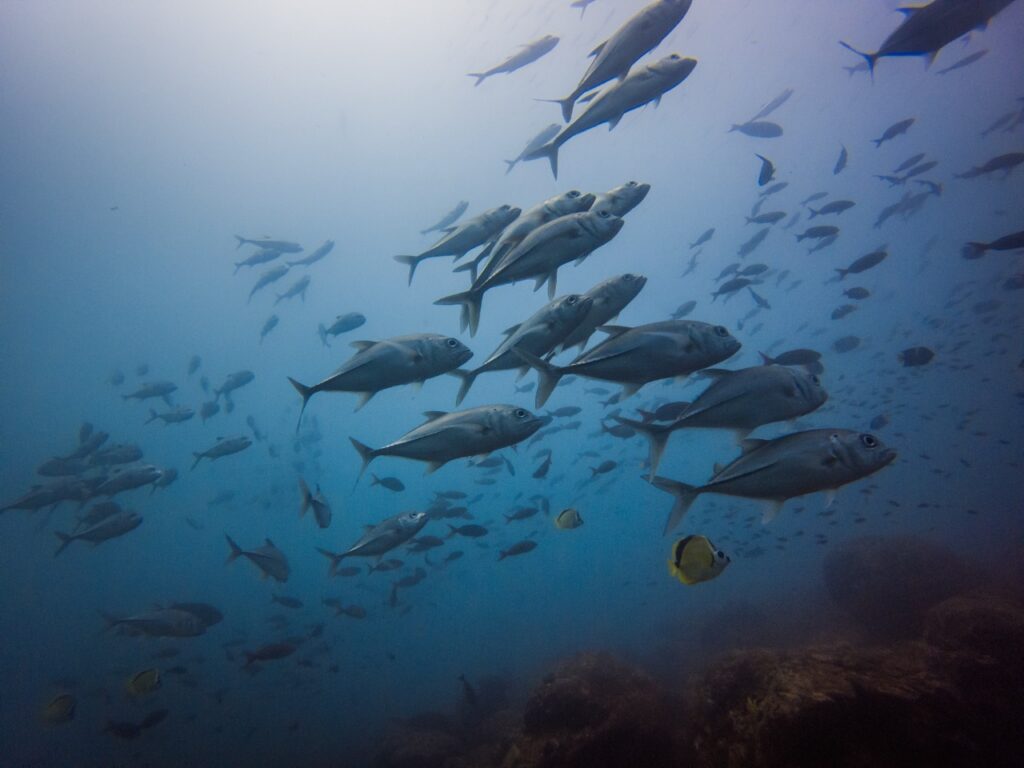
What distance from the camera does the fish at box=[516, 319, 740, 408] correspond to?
115 inches

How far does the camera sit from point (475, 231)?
464cm

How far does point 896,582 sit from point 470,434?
45.4 feet

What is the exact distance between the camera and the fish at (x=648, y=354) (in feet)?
9.62

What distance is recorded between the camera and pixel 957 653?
19.1 ft

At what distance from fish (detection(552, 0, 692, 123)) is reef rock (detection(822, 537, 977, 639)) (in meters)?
13.1

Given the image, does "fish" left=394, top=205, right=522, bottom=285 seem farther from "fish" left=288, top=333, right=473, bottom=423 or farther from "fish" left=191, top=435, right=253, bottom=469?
"fish" left=191, top=435, right=253, bottom=469

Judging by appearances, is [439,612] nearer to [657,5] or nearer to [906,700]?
[906,700]

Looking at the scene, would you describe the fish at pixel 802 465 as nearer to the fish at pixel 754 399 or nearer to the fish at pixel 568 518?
the fish at pixel 754 399

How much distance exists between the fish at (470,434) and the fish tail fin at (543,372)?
0.31 m

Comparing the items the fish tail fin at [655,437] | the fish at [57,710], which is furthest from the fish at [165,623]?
the fish tail fin at [655,437]

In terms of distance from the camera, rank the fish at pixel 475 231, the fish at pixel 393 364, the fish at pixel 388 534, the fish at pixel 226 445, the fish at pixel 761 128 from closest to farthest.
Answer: the fish at pixel 393 364 < the fish at pixel 475 231 < the fish at pixel 388 534 < the fish at pixel 761 128 < the fish at pixel 226 445

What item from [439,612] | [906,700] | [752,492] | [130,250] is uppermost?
[130,250]

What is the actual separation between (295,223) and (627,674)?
38241 mm

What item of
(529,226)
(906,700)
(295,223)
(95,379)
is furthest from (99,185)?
(95,379)
